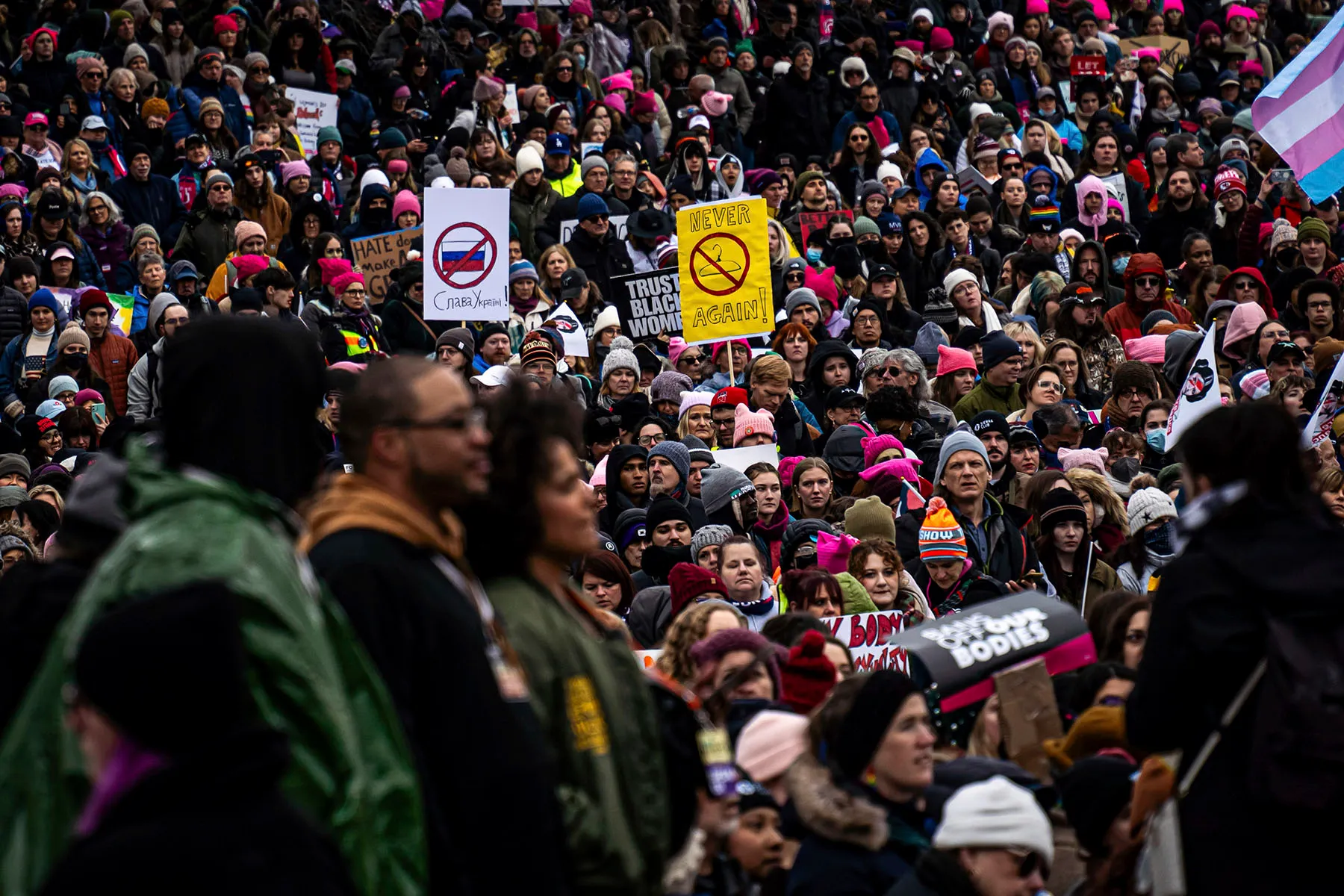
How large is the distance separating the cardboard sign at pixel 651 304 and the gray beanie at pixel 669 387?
172 centimetres

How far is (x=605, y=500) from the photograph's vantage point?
34.9 feet

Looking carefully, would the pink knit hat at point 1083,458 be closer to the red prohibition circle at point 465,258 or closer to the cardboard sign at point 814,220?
the red prohibition circle at point 465,258

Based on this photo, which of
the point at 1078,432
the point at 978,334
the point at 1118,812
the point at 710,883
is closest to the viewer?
the point at 710,883

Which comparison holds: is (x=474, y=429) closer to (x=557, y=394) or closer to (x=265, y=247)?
(x=557, y=394)

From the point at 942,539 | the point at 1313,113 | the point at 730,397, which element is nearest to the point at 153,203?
the point at 730,397

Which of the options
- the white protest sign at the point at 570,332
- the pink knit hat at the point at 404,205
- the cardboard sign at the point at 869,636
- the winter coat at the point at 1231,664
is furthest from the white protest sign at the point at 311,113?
the winter coat at the point at 1231,664

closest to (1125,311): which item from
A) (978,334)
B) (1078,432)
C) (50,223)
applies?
(978,334)

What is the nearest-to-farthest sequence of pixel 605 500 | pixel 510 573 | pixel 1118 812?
pixel 510 573, pixel 1118 812, pixel 605 500

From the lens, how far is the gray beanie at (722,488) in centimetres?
996

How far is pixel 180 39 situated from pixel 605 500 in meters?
9.30

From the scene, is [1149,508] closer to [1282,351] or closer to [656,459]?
[656,459]

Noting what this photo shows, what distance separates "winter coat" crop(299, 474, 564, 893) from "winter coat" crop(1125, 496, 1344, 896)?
1358 mm

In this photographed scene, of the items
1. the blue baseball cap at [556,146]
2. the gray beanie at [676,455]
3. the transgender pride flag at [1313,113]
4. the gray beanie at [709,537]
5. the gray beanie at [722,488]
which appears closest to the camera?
the gray beanie at [709,537]

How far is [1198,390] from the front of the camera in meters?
11.0
